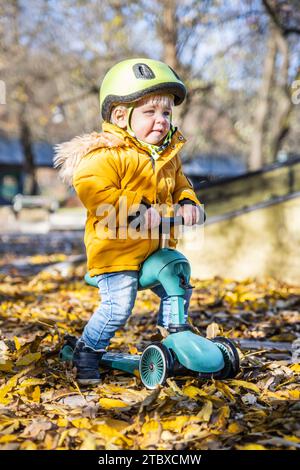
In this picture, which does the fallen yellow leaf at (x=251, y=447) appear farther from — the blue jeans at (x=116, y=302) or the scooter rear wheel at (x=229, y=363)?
the blue jeans at (x=116, y=302)

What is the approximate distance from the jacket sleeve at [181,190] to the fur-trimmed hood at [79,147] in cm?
42

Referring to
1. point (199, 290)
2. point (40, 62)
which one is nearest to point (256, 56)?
point (40, 62)

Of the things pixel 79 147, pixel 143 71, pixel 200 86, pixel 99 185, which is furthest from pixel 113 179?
pixel 200 86

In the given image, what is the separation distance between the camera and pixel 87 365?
3.34 m

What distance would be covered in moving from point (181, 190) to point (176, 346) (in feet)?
2.96

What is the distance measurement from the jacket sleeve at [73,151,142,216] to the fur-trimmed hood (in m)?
0.08

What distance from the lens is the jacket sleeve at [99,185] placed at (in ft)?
10.1

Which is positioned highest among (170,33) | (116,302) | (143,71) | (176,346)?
(170,33)

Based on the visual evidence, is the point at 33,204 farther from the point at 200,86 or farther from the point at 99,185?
the point at 99,185

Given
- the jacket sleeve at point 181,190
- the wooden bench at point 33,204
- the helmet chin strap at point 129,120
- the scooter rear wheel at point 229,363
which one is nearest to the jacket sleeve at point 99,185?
the helmet chin strap at point 129,120

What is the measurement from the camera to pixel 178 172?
3496 millimetres

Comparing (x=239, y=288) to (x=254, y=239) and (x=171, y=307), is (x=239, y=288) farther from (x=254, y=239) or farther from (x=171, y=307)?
(x=171, y=307)

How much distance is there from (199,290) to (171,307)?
3.53 meters
